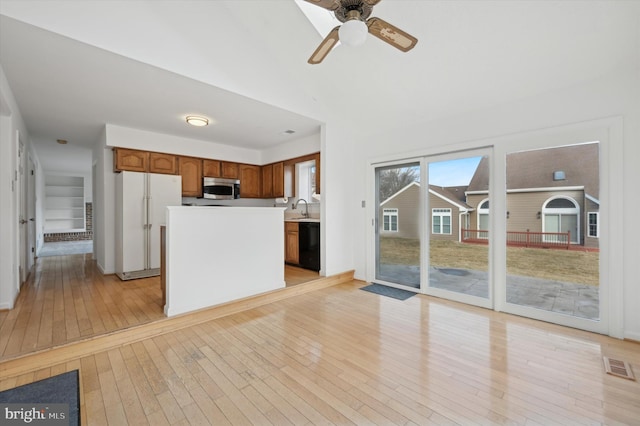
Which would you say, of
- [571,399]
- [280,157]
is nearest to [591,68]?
[571,399]

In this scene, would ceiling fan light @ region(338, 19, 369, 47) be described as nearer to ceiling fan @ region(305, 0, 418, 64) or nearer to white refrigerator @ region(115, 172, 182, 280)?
ceiling fan @ region(305, 0, 418, 64)

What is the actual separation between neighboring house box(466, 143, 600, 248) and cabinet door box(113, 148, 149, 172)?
507 cm

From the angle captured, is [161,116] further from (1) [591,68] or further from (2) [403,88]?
(1) [591,68]

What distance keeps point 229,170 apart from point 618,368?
229 inches

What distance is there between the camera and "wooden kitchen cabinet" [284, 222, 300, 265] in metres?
5.10

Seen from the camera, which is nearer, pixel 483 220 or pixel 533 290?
pixel 533 290

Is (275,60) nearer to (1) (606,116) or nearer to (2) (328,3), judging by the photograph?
(2) (328,3)

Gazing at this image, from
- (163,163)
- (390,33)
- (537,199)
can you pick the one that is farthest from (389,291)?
(163,163)

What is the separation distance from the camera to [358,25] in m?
1.70

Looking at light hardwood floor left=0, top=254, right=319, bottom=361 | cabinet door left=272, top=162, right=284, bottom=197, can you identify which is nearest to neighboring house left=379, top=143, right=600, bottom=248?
light hardwood floor left=0, top=254, right=319, bottom=361

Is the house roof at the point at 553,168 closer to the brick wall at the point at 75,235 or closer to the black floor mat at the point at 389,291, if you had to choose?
the black floor mat at the point at 389,291

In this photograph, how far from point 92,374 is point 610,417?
11.1 ft

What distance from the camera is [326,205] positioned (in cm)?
433

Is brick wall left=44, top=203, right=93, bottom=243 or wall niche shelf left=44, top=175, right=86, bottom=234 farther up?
wall niche shelf left=44, top=175, right=86, bottom=234
